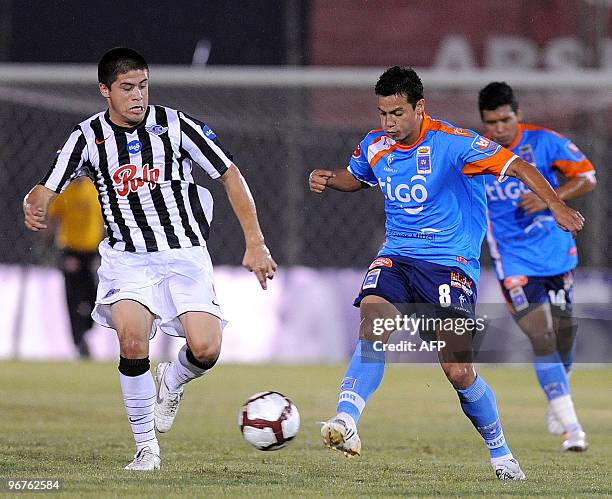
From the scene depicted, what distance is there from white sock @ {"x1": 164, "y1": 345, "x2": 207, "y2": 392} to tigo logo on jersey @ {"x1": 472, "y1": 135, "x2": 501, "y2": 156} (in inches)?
68.4

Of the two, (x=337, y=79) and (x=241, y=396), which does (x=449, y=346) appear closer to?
(x=241, y=396)

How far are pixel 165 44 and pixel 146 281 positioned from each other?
1051cm

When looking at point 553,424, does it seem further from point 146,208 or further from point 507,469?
point 146,208

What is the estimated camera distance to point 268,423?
5621 millimetres

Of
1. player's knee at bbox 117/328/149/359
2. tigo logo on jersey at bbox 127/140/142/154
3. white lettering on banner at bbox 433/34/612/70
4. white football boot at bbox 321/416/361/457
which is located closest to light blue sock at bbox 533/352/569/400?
white football boot at bbox 321/416/361/457

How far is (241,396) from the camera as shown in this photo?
10.4 m

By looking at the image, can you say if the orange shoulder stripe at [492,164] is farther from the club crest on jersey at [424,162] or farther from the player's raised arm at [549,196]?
the club crest on jersey at [424,162]

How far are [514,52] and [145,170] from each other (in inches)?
428

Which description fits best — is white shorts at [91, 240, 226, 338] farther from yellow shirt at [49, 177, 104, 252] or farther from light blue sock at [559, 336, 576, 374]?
yellow shirt at [49, 177, 104, 252]

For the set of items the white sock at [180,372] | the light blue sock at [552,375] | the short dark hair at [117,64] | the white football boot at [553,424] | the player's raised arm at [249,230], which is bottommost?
the white football boot at [553,424]

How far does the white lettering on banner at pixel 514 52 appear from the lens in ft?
53.5

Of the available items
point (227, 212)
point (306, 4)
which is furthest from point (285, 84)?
point (306, 4)

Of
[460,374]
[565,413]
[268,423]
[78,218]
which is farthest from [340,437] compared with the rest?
[78,218]

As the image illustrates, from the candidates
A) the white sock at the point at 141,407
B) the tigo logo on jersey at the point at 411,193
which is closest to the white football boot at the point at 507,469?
the tigo logo on jersey at the point at 411,193
